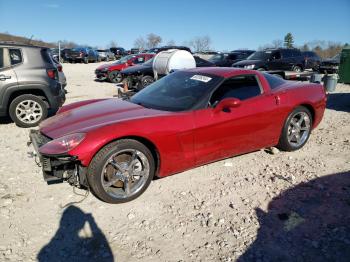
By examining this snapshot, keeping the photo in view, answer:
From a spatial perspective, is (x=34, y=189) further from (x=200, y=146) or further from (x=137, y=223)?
(x=200, y=146)

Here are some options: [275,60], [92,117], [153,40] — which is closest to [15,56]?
[92,117]

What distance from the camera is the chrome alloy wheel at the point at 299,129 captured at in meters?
4.99

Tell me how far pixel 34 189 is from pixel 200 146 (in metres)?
2.15

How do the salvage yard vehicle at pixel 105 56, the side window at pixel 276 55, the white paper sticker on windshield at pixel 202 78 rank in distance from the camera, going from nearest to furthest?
the white paper sticker on windshield at pixel 202 78
the side window at pixel 276 55
the salvage yard vehicle at pixel 105 56

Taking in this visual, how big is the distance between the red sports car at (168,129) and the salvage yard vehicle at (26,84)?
2.42 meters

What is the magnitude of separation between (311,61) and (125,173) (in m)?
16.8

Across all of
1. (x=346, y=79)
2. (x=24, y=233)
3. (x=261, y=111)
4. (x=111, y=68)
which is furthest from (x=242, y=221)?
(x=111, y=68)

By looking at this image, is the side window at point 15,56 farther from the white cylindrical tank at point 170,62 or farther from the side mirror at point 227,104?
the white cylindrical tank at point 170,62

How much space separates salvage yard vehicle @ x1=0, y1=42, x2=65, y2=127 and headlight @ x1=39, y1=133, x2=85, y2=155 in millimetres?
3752

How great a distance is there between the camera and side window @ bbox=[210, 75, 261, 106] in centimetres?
418

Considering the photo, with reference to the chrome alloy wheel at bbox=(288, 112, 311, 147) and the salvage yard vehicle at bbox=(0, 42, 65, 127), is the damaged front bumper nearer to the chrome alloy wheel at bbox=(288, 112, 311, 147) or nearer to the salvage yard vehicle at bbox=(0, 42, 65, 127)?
the chrome alloy wheel at bbox=(288, 112, 311, 147)

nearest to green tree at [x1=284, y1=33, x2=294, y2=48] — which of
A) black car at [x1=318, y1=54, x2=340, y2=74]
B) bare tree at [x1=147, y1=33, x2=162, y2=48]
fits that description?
bare tree at [x1=147, y1=33, x2=162, y2=48]

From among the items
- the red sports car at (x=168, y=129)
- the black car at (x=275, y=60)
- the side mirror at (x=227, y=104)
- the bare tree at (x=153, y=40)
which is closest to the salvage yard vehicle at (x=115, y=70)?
the black car at (x=275, y=60)

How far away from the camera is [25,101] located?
656 cm
